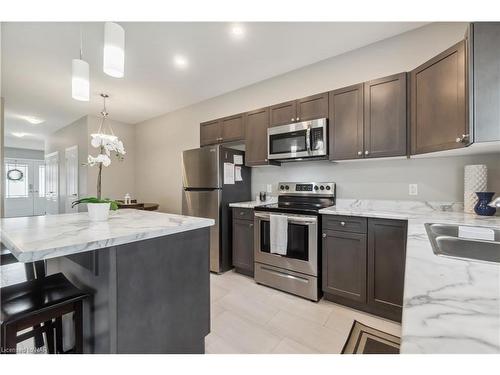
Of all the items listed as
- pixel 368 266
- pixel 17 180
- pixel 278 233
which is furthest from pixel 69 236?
pixel 17 180

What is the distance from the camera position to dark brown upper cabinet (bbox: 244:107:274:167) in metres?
2.85

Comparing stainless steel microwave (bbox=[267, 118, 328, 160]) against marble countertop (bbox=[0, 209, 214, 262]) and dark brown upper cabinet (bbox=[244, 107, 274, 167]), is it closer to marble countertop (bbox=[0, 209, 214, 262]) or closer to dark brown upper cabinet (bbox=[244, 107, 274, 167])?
dark brown upper cabinet (bbox=[244, 107, 274, 167])

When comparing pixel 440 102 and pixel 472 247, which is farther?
pixel 440 102

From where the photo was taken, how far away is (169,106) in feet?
14.0

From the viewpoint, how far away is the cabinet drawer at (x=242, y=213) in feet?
9.15

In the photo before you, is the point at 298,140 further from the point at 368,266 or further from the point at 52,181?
the point at 52,181

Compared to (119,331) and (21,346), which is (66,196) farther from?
(119,331)

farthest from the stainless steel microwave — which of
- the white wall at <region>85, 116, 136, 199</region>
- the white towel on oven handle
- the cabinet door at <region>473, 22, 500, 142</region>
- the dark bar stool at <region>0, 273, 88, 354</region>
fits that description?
the white wall at <region>85, 116, 136, 199</region>

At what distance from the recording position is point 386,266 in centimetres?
189

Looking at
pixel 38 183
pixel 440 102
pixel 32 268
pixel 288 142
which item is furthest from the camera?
pixel 38 183

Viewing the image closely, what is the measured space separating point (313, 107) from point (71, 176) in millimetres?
5723

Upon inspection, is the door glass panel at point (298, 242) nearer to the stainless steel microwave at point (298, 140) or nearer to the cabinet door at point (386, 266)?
the cabinet door at point (386, 266)

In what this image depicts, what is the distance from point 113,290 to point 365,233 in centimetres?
192
